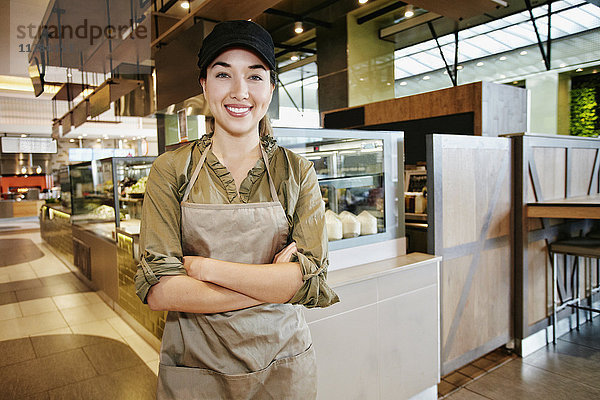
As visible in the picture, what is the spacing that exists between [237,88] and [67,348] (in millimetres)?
3551

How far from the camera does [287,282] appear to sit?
1.09 metres

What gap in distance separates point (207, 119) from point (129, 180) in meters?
1.28

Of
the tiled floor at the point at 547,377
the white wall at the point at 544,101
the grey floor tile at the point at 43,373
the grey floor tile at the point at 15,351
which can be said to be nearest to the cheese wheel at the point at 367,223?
the tiled floor at the point at 547,377

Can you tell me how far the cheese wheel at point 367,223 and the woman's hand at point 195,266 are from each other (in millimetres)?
1591

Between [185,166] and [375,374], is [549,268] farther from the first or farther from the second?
[185,166]

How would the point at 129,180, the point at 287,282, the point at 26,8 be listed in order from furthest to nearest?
the point at 26,8 → the point at 129,180 → the point at 287,282

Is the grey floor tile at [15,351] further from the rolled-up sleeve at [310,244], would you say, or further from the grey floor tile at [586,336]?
the grey floor tile at [586,336]

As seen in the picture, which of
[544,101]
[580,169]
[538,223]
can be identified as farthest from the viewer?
[544,101]

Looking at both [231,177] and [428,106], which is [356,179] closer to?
[231,177]

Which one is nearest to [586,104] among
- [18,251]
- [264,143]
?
[264,143]

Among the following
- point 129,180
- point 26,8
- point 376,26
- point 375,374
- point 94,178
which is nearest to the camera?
point 375,374

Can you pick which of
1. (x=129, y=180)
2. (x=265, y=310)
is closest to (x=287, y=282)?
(x=265, y=310)

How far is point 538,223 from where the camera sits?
3607 millimetres

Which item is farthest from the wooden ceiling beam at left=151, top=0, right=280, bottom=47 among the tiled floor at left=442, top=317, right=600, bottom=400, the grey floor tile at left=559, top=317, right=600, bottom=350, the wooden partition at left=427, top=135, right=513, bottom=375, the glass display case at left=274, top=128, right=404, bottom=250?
the grey floor tile at left=559, top=317, right=600, bottom=350
